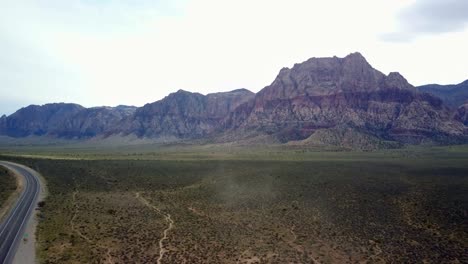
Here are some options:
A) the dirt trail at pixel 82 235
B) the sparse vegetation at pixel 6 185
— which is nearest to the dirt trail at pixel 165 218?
the dirt trail at pixel 82 235

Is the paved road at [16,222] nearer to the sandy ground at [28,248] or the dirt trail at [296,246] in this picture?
the sandy ground at [28,248]

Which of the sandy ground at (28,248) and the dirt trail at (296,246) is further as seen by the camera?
the dirt trail at (296,246)

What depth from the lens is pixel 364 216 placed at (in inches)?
1916

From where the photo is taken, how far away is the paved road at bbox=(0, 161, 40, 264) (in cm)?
3313

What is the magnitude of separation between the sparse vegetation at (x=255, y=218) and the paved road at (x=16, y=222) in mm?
2360

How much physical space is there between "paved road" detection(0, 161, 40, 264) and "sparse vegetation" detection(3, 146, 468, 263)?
2.36 metres

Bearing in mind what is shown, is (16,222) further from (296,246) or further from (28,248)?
(296,246)

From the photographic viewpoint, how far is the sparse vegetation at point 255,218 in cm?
3512

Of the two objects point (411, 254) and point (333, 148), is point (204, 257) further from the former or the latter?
point (333, 148)

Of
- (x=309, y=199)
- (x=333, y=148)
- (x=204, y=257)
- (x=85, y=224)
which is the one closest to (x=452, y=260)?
(x=204, y=257)

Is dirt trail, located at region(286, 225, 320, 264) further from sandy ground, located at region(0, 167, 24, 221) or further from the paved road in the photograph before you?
sandy ground, located at region(0, 167, 24, 221)

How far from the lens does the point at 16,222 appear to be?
42.5 metres

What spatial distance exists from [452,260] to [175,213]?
33161 mm

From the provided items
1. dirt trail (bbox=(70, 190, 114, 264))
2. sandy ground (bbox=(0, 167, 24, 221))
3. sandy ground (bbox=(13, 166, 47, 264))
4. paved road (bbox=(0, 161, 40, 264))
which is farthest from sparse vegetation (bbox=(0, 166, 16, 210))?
sandy ground (bbox=(13, 166, 47, 264))
